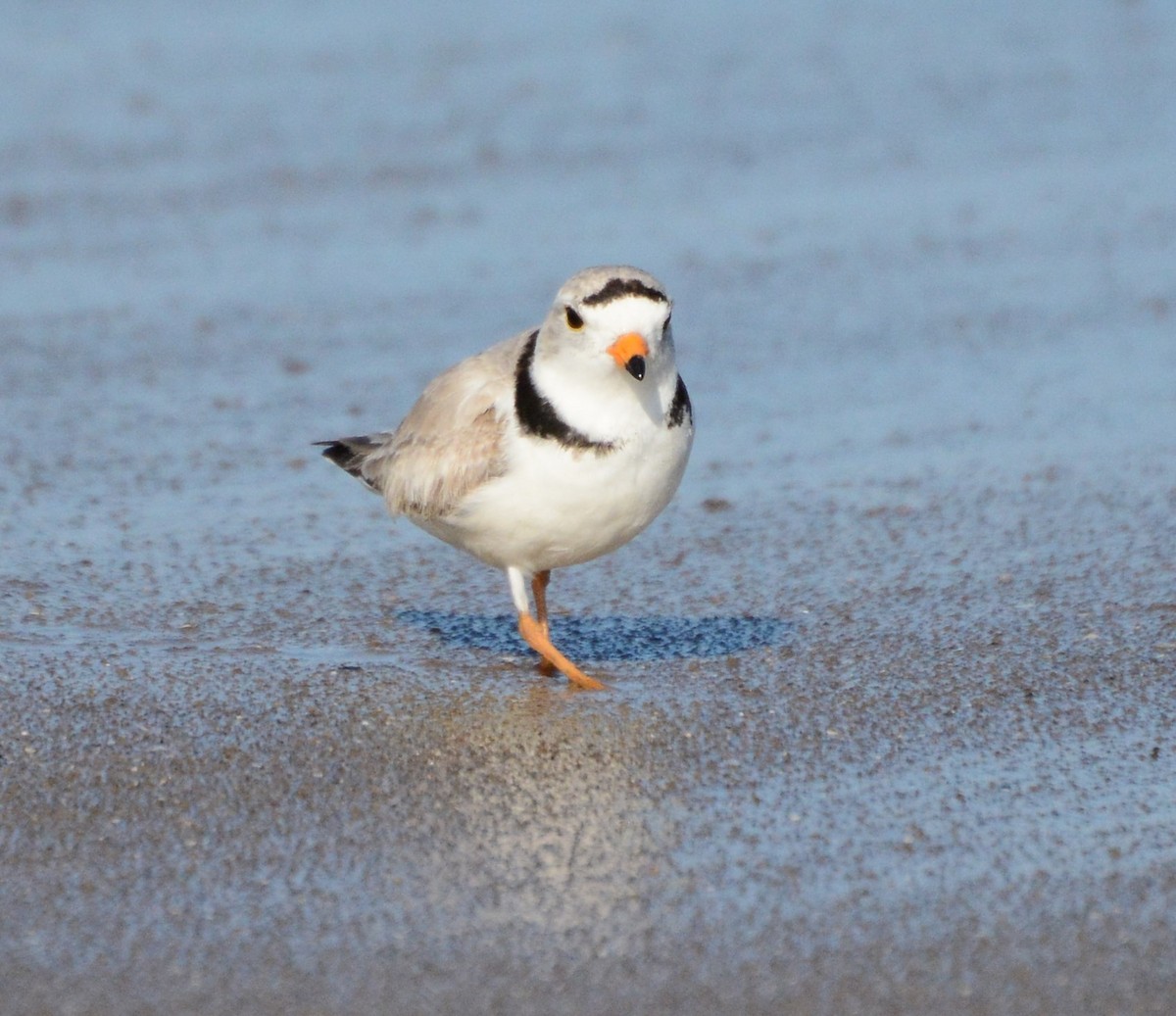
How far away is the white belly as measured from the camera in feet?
14.5

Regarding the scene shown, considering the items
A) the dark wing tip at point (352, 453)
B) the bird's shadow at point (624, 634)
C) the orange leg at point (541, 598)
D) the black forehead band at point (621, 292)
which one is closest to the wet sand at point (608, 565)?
the bird's shadow at point (624, 634)

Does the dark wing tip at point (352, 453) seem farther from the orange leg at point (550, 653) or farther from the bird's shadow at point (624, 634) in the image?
the orange leg at point (550, 653)

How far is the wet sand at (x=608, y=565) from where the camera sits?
330cm

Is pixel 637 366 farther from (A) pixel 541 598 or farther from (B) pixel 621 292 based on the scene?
(A) pixel 541 598

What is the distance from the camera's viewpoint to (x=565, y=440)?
4.43 meters

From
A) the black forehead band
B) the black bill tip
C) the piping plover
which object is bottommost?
the piping plover

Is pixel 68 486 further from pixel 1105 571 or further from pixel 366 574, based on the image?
pixel 1105 571

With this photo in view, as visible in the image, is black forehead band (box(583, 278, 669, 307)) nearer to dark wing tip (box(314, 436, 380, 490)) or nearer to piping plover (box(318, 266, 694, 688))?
piping plover (box(318, 266, 694, 688))

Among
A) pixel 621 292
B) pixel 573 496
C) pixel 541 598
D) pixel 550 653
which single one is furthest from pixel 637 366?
pixel 541 598

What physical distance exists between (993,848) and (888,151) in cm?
676

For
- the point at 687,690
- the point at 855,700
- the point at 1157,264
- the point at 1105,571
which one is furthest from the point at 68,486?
the point at 1157,264

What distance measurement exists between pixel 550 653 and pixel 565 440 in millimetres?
584

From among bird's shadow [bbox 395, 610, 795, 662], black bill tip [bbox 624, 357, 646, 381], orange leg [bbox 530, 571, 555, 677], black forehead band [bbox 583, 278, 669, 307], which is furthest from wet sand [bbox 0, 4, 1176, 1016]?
black forehead band [bbox 583, 278, 669, 307]

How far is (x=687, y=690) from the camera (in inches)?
179
